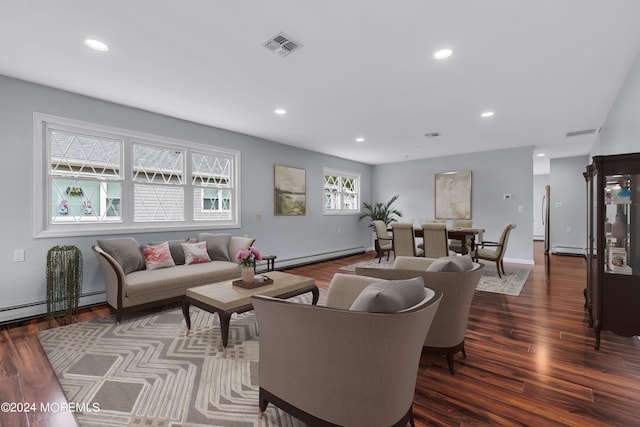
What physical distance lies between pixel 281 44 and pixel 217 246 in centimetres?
294

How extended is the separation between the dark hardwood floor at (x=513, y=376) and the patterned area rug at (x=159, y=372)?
137mm

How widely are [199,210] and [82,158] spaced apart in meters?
1.65

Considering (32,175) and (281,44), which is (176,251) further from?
(281,44)

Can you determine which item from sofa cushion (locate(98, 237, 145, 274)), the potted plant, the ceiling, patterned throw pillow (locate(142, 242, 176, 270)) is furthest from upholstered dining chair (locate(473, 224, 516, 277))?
sofa cushion (locate(98, 237, 145, 274))

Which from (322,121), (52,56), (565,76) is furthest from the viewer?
(322,121)

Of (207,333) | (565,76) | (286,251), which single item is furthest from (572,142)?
(207,333)

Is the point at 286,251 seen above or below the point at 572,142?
below

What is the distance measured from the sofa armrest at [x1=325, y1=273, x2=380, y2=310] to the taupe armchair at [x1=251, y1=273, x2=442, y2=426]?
53 cm

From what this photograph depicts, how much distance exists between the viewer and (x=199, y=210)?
488 centimetres

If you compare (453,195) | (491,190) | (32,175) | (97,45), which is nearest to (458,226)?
(453,195)

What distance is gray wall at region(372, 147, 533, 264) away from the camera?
6.46 m

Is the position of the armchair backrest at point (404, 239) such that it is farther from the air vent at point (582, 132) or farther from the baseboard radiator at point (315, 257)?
the air vent at point (582, 132)

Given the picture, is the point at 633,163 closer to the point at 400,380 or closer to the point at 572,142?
the point at 400,380

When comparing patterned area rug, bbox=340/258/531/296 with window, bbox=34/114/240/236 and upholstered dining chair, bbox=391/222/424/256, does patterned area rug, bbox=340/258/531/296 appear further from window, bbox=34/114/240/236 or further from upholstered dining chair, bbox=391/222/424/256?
window, bbox=34/114/240/236
